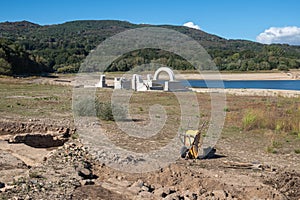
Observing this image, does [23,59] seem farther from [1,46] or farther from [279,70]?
[279,70]

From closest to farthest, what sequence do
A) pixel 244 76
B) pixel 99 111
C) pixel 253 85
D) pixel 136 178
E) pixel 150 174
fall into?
1. pixel 136 178
2. pixel 150 174
3. pixel 99 111
4. pixel 253 85
5. pixel 244 76

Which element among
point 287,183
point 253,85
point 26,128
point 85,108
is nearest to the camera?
point 287,183

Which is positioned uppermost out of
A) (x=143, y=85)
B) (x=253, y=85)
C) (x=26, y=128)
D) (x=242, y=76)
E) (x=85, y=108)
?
(x=242, y=76)

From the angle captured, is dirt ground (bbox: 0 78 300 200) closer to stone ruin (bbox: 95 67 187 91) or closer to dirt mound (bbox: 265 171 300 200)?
dirt mound (bbox: 265 171 300 200)

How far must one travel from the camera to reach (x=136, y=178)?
8445mm

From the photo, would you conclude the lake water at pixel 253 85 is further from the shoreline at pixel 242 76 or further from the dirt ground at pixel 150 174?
the dirt ground at pixel 150 174

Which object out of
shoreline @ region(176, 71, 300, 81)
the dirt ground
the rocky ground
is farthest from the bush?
shoreline @ region(176, 71, 300, 81)

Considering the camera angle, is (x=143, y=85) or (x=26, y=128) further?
(x=143, y=85)

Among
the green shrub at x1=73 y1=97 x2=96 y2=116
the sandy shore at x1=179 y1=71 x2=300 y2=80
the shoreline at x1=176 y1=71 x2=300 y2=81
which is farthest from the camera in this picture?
the sandy shore at x1=179 y1=71 x2=300 y2=80

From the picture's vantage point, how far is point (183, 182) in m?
8.16

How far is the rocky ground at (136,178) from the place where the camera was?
23.0ft

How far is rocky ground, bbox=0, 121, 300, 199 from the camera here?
700 centimetres

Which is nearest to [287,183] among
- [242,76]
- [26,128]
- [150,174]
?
Answer: [150,174]

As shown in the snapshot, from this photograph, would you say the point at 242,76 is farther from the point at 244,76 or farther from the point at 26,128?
the point at 26,128
